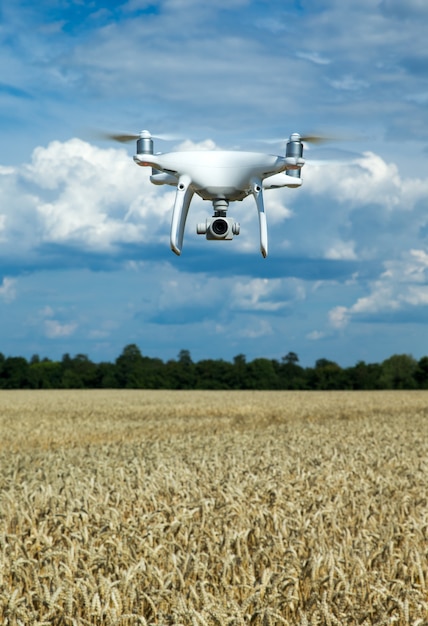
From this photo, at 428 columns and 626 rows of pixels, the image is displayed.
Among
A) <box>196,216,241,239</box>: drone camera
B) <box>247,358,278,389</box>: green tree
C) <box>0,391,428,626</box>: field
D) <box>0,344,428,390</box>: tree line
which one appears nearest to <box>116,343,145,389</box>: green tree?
<box>0,344,428,390</box>: tree line

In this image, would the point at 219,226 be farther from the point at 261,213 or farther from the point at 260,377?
the point at 260,377

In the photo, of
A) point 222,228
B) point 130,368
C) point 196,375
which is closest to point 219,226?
point 222,228

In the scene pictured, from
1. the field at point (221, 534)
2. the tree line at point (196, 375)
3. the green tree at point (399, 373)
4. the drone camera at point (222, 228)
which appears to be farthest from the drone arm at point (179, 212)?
the green tree at point (399, 373)

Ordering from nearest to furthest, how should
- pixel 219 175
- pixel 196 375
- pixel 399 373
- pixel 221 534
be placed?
pixel 219 175 → pixel 221 534 → pixel 196 375 → pixel 399 373

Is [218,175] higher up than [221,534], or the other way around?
[218,175]

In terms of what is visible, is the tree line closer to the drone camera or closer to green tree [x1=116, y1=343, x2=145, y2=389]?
green tree [x1=116, y1=343, x2=145, y2=389]

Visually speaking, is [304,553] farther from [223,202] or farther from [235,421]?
[235,421]
